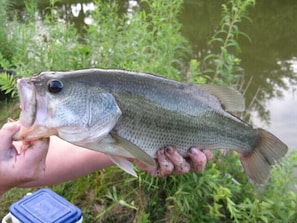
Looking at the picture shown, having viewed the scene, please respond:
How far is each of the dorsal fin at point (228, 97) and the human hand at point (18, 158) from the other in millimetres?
888

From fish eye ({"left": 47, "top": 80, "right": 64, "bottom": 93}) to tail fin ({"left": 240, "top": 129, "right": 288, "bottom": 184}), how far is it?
1.12 metres

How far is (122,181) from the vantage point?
11.3 ft

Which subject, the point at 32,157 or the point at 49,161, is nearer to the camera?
the point at 32,157

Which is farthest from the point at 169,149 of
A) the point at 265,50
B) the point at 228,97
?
the point at 265,50

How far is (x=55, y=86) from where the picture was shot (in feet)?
6.17

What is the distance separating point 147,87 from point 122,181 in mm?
1461

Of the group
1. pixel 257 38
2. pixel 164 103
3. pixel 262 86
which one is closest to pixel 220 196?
pixel 164 103

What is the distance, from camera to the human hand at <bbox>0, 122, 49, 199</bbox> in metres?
1.94

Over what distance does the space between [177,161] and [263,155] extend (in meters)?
0.54

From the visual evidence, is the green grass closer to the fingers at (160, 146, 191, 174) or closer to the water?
the fingers at (160, 146, 191, 174)

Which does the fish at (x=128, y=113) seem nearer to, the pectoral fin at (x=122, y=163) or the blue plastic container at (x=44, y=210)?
the pectoral fin at (x=122, y=163)

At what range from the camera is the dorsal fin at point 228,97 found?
237 cm

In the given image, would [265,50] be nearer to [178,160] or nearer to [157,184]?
[157,184]

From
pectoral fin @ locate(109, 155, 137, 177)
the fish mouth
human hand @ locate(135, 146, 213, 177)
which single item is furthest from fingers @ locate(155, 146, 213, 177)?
the fish mouth
